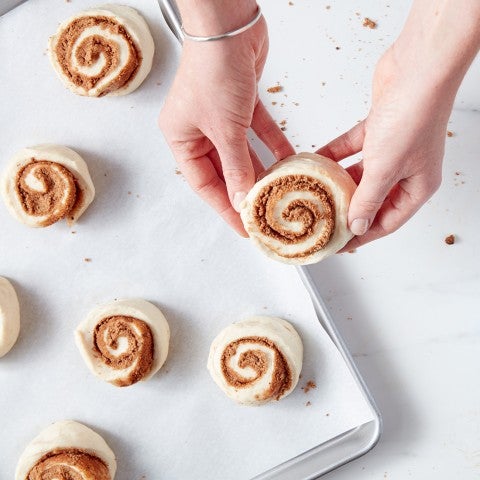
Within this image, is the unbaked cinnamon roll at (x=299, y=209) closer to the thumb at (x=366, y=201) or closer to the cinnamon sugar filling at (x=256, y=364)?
the thumb at (x=366, y=201)

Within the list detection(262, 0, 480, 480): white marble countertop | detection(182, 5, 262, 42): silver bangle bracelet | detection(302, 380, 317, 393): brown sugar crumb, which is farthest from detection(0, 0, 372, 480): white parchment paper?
detection(182, 5, 262, 42): silver bangle bracelet

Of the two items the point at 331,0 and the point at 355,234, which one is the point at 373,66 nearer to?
the point at 331,0

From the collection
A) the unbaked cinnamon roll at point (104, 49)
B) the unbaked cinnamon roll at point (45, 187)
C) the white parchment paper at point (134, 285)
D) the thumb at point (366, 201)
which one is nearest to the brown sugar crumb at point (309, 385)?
the white parchment paper at point (134, 285)

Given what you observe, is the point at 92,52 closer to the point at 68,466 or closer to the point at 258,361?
the point at 258,361

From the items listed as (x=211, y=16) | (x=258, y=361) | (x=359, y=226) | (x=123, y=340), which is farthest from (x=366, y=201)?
(x=123, y=340)

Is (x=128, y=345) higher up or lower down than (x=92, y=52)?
lower down

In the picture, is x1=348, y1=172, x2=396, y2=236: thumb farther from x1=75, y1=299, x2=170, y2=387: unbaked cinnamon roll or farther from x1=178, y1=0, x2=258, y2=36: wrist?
x1=75, y1=299, x2=170, y2=387: unbaked cinnamon roll
